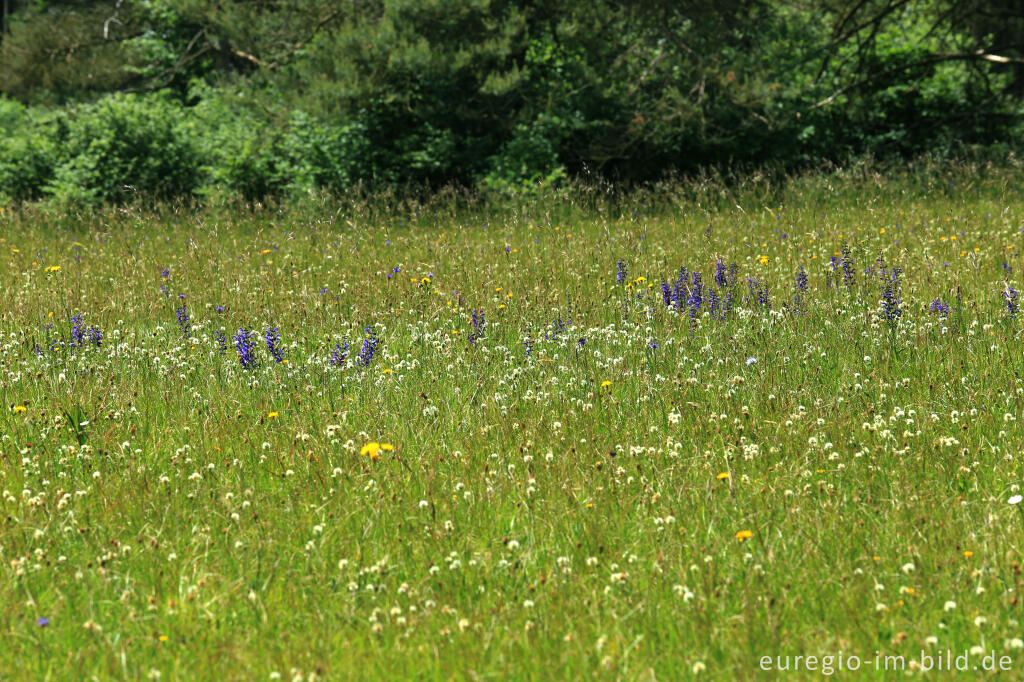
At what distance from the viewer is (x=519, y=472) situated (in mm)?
3553

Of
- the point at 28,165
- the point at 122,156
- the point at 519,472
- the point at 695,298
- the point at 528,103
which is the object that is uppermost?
the point at 528,103

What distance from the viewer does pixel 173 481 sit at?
3.53 m

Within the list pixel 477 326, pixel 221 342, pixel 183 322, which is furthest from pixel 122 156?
pixel 477 326

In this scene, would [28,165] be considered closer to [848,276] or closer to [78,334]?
[78,334]

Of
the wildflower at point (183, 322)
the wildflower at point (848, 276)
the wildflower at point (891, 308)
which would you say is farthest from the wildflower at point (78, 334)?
the wildflower at point (848, 276)

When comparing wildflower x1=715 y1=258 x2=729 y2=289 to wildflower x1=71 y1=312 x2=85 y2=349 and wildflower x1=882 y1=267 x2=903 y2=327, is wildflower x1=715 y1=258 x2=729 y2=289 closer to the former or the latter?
wildflower x1=882 y1=267 x2=903 y2=327

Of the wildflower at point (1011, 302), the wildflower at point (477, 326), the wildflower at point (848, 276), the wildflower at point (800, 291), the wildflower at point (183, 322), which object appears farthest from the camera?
the wildflower at point (848, 276)

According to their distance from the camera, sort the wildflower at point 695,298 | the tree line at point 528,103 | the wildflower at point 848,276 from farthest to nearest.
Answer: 1. the tree line at point 528,103
2. the wildflower at point 848,276
3. the wildflower at point 695,298

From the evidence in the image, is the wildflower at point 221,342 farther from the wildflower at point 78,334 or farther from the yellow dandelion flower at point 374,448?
the yellow dandelion flower at point 374,448

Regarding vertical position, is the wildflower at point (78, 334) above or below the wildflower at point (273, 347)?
below

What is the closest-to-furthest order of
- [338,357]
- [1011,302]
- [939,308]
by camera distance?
1. [338,357]
2. [1011,302]
3. [939,308]

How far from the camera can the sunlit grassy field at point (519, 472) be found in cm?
249

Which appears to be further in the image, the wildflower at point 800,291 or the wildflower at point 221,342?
the wildflower at point 800,291

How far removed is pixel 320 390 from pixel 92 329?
1.87 meters
